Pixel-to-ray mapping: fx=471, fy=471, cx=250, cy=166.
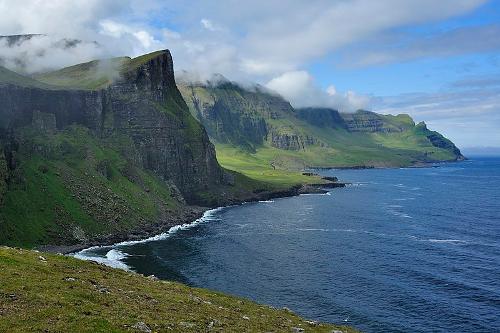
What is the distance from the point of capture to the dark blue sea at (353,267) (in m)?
91.7

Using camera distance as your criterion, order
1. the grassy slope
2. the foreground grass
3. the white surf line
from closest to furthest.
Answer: the foreground grass
the white surf line
the grassy slope

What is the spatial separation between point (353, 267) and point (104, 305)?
89.0m

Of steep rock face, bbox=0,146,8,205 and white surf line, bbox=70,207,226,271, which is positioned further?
steep rock face, bbox=0,146,8,205

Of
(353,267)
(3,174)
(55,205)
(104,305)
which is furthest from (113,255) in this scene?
(104,305)

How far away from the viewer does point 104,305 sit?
48.2 meters

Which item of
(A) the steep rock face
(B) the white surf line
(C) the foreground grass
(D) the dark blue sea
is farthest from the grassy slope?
(C) the foreground grass

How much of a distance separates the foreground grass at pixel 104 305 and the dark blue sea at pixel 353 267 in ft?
105

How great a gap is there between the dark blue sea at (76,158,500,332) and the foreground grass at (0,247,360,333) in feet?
105

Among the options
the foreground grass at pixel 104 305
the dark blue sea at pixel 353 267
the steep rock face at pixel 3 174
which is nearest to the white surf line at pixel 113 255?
the dark blue sea at pixel 353 267

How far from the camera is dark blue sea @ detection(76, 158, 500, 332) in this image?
91688mm

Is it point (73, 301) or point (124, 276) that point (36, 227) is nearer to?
point (124, 276)

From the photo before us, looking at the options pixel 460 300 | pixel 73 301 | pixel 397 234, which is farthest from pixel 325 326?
pixel 397 234

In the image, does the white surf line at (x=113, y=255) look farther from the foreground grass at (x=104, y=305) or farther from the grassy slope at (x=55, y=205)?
the foreground grass at (x=104, y=305)

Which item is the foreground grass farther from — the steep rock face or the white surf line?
the steep rock face
